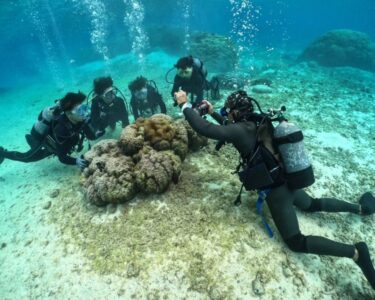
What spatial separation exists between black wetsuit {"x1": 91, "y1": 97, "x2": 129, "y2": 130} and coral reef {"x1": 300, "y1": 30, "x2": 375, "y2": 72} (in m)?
20.2

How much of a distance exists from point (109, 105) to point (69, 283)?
17.8 ft

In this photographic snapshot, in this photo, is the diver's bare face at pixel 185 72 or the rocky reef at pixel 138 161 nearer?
the rocky reef at pixel 138 161

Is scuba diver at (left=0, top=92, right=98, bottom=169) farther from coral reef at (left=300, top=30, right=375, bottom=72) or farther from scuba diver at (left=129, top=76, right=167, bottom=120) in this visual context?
coral reef at (left=300, top=30, right=375, bottom=72)

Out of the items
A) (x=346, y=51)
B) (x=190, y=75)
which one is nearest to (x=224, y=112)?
(x=190, y=75)

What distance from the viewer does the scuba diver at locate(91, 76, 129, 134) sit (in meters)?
7.59

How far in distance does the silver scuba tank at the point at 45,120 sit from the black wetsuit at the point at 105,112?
1975 mm

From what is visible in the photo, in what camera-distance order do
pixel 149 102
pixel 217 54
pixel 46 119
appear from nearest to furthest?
pixel 46 119, pixel 149 102, pixel 217 54

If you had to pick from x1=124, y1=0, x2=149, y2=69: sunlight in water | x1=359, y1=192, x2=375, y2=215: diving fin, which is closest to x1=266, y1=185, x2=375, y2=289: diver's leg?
x1=359, y1=192, x2=375, y2=215: diving fin

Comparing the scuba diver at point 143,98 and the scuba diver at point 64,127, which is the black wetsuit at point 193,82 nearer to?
the scuba diver at point 143,98

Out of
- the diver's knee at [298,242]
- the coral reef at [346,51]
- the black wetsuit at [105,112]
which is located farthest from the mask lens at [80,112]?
the coral reef at [346,51]

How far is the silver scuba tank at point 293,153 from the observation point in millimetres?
3691

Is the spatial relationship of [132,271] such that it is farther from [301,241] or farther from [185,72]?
[185,72]

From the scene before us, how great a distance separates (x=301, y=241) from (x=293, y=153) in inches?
51.8

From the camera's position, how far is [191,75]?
887 cm
